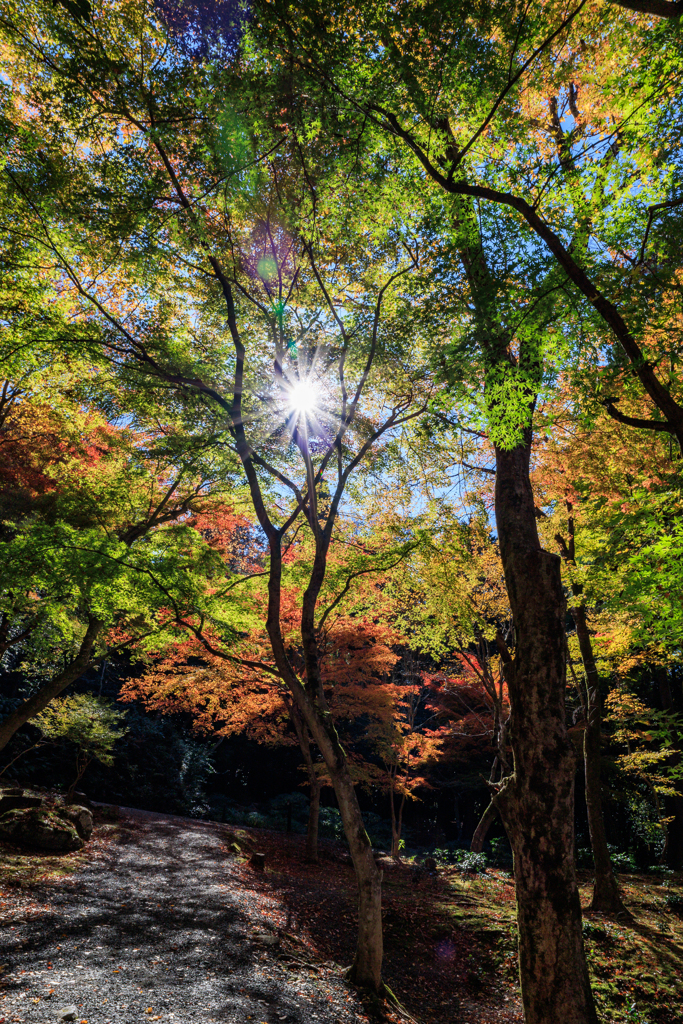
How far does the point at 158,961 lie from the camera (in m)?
4.75

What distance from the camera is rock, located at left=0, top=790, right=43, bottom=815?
32.5 feet

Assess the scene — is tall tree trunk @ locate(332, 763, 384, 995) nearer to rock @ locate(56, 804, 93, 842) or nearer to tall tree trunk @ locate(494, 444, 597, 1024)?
tall tree trunk @ locate(494, 444, 597, 1024)

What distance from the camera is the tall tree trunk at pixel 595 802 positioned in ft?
27.3

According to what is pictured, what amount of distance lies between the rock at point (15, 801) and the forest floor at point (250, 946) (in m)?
1.71

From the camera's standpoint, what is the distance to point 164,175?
220 inches

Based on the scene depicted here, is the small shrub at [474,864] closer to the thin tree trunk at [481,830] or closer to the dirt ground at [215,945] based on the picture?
the thin tree trunk at [481,830]

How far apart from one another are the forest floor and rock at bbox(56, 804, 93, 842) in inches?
16.1

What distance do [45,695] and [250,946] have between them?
→ 5.91m

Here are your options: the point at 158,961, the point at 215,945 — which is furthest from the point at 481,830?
the point at 158,961

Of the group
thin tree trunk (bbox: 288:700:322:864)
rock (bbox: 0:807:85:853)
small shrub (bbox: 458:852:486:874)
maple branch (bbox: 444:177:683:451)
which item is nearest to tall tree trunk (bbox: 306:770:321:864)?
thin tree trunk (bbox: 288:700:322:864)

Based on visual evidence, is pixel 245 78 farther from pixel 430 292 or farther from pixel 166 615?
pixel 166 615

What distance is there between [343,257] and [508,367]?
3.42m

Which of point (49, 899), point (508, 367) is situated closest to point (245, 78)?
point (508, 367)

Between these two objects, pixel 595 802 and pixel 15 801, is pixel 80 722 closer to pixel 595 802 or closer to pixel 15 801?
pixel 15 801
